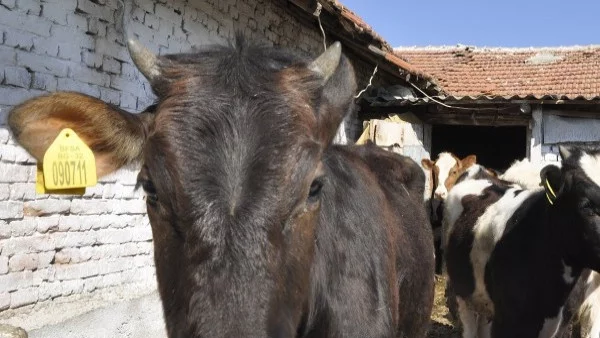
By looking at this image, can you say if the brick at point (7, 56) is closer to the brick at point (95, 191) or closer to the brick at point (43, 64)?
the brick at point (43, 64)

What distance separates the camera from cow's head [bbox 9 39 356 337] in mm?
1906

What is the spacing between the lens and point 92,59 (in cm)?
501

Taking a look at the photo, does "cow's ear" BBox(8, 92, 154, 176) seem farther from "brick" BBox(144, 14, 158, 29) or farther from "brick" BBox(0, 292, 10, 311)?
"brick" BBox(144, 14, 158, 29)

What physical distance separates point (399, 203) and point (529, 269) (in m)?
1.76

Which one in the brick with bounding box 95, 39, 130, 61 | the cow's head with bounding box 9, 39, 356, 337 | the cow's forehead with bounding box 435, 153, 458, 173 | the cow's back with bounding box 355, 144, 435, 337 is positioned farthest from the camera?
the cow's forehead with bounding box 435, 153, 458, 173

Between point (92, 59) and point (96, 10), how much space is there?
39 centimetres

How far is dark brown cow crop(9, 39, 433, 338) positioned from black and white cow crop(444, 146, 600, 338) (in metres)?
2.54

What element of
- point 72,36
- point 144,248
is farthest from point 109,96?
point 144,248

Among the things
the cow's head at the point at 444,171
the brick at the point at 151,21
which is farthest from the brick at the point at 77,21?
the cow's head at the point at 444,171

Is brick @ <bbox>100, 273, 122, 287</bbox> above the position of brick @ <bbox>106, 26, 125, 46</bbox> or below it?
below

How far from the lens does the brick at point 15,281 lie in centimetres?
423

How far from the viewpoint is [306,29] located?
349 inches

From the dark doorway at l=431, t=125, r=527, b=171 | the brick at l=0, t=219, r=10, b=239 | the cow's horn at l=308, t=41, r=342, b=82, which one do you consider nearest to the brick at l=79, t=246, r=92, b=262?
the brick at l=0, t=219, r=10, b=239

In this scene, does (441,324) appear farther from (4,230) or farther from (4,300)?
(4,230)
